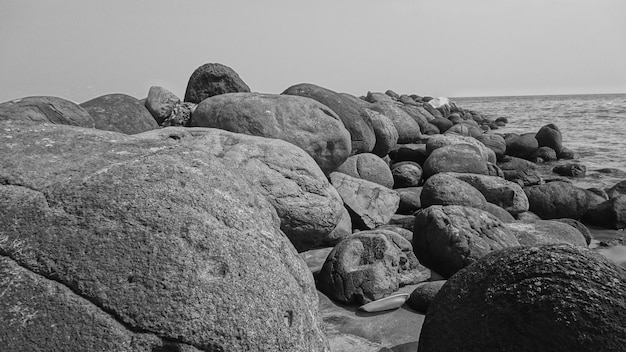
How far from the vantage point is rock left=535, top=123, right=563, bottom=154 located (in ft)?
55.0

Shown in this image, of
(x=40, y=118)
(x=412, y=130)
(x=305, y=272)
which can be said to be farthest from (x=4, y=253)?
(x=412, y=130)

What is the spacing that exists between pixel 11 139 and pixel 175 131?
2.18 meters

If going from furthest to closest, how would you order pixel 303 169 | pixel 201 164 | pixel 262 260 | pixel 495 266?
pixel 303 169, pixel 495 266, pixel 201 164, pixel 262 260

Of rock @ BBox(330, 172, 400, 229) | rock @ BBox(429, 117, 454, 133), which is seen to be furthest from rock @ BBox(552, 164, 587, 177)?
rock @ BBox(330, 172, 400, 229)

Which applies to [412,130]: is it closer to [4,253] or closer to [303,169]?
[303,169]

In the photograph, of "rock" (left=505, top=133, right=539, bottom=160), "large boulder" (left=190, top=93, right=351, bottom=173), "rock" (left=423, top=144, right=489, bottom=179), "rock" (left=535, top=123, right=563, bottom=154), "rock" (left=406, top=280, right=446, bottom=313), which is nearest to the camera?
"rock" (left=406, top=280, right=446, bottom=313)

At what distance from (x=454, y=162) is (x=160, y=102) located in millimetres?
6314

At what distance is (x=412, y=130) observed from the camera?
13672mm

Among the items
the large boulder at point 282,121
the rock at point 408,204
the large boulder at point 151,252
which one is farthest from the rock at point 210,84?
the large boulder at point 151,252

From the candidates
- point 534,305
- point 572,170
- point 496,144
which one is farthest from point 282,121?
point 496,144

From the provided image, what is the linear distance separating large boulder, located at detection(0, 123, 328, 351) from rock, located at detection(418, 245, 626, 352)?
3.38 ft

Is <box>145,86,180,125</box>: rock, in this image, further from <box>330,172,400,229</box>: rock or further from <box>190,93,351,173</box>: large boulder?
<box>330,172,400,229</box>: rock

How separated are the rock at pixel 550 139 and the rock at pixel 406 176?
8758mm

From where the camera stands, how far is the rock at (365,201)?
6.84 m
